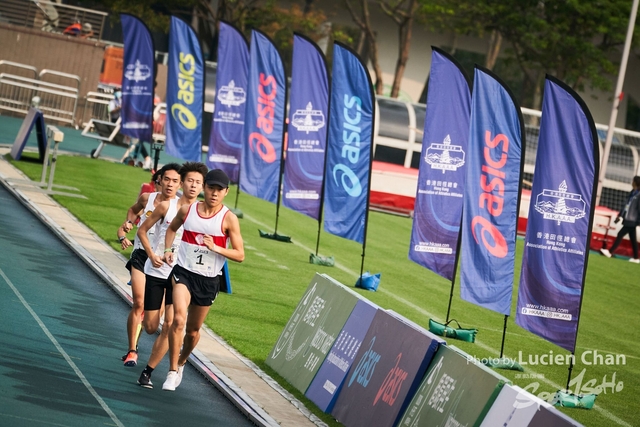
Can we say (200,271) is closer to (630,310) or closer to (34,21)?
(630,310)

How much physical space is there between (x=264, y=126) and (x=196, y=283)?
1145 centimetres

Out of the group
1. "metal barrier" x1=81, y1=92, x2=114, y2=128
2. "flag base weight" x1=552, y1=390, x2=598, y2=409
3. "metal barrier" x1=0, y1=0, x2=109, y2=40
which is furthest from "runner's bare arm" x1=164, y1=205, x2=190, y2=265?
"metal barrier" x1=0, y1=0, x2=109, y2=40

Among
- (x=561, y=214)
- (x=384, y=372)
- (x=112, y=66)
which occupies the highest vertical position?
(x=112, y=66)

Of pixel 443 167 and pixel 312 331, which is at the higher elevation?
pixel 443 167

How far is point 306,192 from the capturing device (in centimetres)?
1852

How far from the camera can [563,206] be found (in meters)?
11.8

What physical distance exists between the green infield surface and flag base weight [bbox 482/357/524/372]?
0.13 m

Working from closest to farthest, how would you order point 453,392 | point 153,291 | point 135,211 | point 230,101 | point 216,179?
point 453,392 → point 216,179 → point 153,291 → point 135,211 → point 230,101

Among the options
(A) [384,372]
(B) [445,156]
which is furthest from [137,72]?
(A) [384,372]

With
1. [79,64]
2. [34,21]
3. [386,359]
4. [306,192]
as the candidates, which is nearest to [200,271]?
[386,359]

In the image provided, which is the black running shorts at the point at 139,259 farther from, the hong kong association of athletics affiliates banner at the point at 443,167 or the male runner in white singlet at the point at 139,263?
the hong kong association of athletics affiliates banner at the point at 443,167

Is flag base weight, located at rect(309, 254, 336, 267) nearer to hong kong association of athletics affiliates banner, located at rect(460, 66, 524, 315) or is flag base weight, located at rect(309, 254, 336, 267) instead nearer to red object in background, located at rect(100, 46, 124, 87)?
hong kong association of athletics affiliates banner, located at rect(460, 66, 524, 315)

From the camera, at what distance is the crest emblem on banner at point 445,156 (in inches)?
547

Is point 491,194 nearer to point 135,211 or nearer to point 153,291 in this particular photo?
point 135,211
